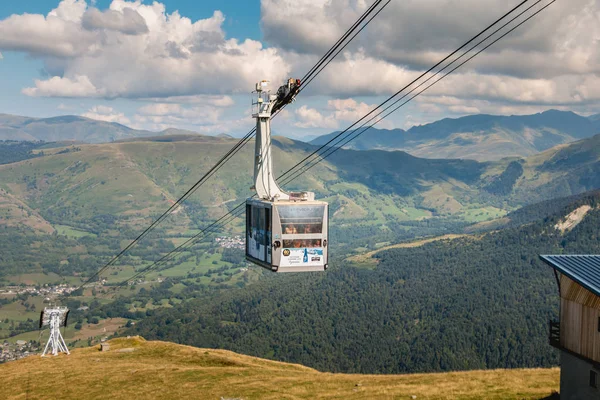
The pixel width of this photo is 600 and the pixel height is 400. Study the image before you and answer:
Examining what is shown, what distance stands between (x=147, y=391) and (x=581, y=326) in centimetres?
4130

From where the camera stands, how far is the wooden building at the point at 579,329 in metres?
44.5

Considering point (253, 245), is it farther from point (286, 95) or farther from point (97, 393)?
point (97, 393)

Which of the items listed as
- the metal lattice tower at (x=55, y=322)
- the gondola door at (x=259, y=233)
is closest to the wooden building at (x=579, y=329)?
the gondola door at (x=259, y=233)

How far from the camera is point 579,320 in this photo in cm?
4619

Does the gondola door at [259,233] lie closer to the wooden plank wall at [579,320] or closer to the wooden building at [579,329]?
the wooden building at [579,329]

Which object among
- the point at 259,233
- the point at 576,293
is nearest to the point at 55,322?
the point at 259,233

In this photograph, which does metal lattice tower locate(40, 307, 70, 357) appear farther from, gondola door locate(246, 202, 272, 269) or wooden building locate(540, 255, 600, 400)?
wooden building locate(540, 255, 600, 400)

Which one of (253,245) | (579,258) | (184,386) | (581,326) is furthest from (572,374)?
(184,386)

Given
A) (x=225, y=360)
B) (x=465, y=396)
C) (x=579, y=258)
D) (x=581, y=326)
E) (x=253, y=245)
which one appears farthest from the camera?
(x=225, y=360)

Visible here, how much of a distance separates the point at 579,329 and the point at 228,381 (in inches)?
1468

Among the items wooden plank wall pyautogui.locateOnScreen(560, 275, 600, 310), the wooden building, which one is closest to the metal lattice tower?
the wooden building

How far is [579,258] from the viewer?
51.0 metres

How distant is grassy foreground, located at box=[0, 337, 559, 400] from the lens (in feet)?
190

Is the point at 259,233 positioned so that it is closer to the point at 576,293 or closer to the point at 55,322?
the point at 576,293
